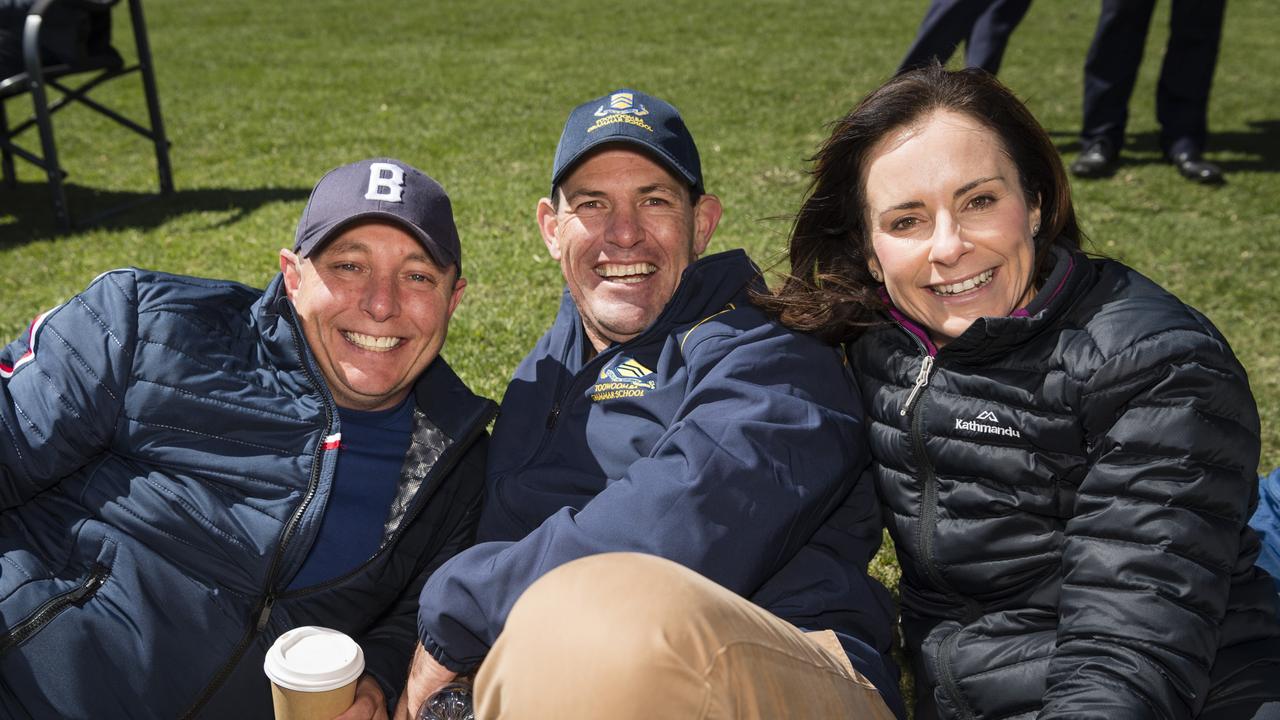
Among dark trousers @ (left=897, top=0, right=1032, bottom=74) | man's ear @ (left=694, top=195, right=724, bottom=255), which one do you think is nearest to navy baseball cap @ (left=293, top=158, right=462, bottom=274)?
man's ear @ (left=694, top=195, right=724, bottom=255)

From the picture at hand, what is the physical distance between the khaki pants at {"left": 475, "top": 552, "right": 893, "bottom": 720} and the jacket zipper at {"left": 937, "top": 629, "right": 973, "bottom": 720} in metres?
0.64

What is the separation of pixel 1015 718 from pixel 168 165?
8.89 meters

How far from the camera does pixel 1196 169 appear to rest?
8734mm

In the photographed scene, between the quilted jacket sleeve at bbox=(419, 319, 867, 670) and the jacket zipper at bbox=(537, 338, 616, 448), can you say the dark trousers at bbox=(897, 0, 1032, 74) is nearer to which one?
the jacket zipper at bbox=(537, 338, 616, 448)

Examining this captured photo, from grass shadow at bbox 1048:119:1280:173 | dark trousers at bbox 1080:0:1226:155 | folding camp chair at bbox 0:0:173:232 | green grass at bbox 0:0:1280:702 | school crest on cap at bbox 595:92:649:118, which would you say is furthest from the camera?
grass shadow at bbox 1048:119:1280:173

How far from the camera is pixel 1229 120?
36.4 ft

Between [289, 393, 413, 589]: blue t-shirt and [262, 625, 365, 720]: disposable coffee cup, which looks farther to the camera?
[289, 393, 413, 589]: blue t-shirt

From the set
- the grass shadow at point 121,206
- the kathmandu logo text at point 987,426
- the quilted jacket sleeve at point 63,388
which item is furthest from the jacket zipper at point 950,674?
the grass shadow at point 121,206

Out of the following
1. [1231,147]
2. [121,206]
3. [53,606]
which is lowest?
[121,206]

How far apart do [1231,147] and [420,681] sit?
9705 mm

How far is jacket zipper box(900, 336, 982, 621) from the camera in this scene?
8.13ft

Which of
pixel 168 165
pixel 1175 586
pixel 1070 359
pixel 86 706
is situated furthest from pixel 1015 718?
pixel 168 165

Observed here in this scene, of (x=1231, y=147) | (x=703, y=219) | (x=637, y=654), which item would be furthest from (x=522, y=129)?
(x=637, y=654)

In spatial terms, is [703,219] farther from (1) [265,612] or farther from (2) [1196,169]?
(2) [1196,169]
